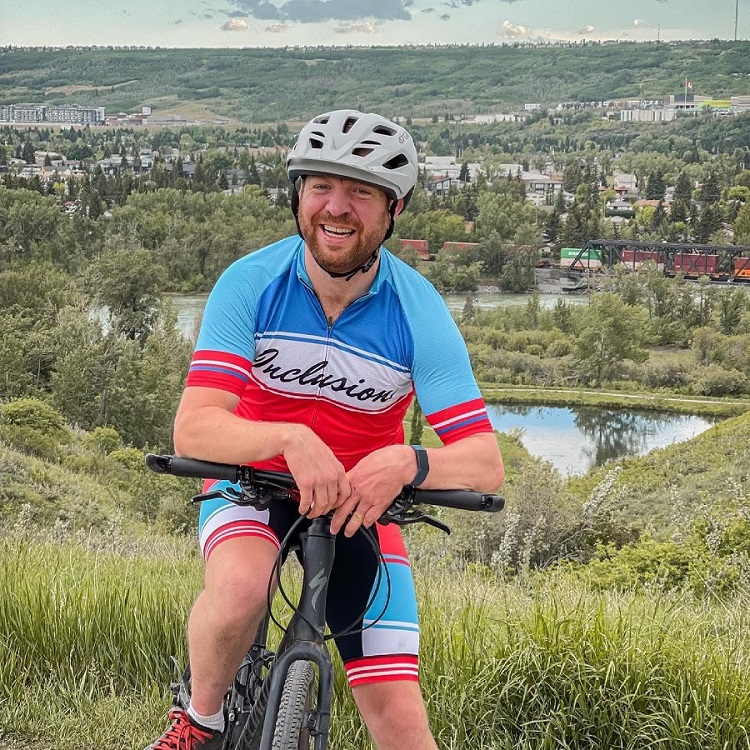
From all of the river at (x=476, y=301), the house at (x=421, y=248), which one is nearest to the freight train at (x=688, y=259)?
the river at (x=476, y=301)

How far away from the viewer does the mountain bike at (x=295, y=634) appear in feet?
5.94

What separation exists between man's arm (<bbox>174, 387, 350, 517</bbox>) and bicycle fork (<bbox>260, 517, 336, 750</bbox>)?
0.24ft

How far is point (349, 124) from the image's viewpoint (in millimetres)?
2230

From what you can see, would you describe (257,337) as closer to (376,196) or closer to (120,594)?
(376,196)

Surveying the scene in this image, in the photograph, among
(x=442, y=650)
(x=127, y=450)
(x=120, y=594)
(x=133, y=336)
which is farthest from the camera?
(x=133, y=336)

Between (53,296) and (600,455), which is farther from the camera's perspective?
(53,296)

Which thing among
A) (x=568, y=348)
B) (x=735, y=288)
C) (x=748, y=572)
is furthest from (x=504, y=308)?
(x=748, y=572)

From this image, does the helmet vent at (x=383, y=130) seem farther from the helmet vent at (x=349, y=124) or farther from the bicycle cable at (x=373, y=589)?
the bicycle cable at (x=373, y=589)

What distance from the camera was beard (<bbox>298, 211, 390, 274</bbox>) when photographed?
2.18m

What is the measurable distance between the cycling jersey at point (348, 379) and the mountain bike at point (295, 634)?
0.09 metres

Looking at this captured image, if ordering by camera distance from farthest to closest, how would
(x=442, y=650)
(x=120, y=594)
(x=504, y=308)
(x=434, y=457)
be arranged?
1. (x=504, y=308)
2. (x=120, y=594)
3. (x=442, y=650)
4. (x=434, y=457)

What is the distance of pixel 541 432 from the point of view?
6019 cm

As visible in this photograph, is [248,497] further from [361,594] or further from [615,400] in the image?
[615,400]

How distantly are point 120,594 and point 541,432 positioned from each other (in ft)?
190
